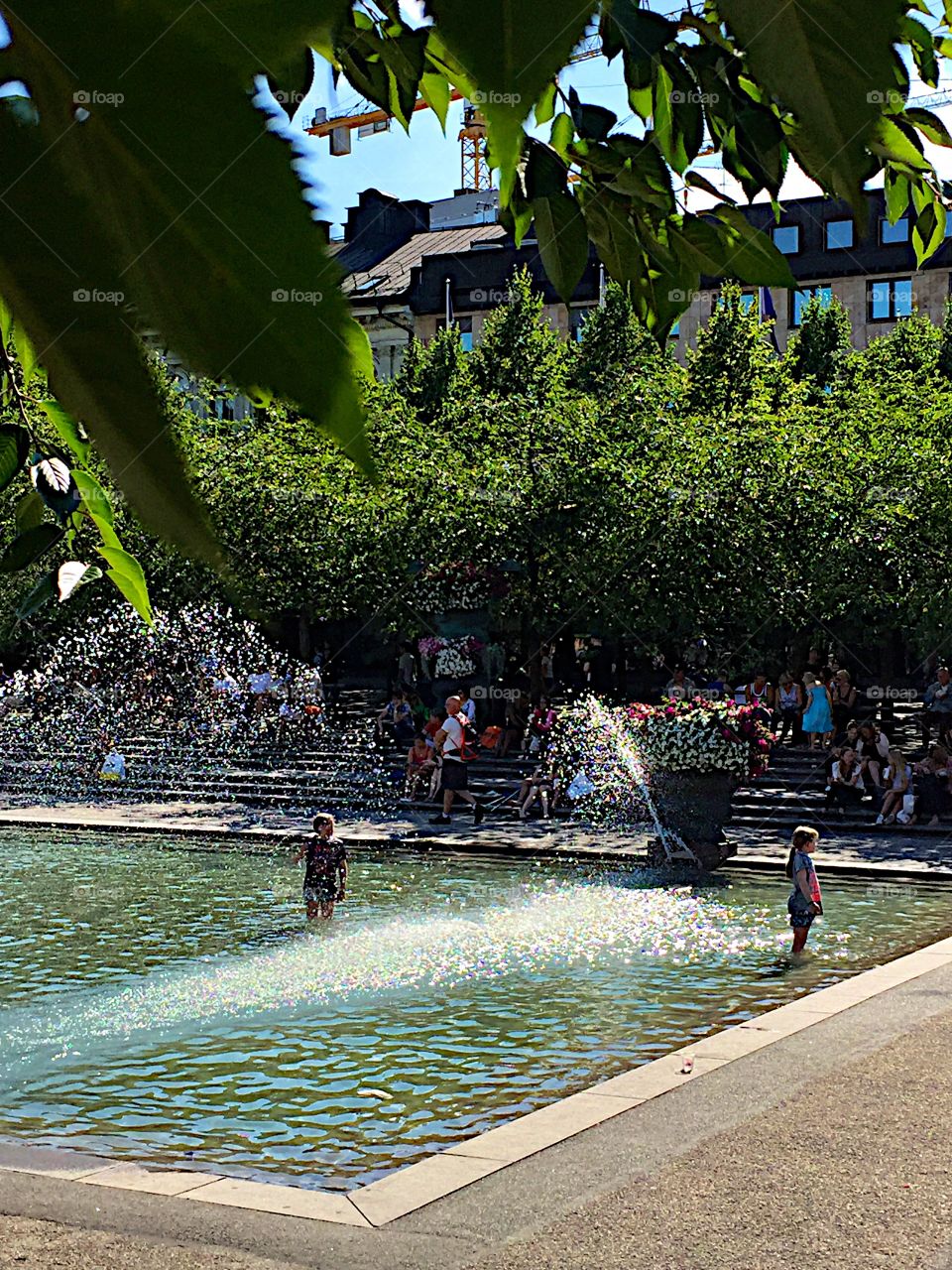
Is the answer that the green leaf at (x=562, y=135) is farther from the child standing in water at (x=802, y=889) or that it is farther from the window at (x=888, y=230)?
the child standing in water at (x=802, y=889)

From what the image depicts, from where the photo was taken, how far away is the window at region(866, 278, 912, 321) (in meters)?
51.7

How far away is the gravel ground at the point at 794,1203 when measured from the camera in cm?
674

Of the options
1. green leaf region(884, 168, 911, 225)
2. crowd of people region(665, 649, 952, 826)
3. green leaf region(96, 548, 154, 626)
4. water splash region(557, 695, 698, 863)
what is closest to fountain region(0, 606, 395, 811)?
water splash region(557, 695, 698, 863)

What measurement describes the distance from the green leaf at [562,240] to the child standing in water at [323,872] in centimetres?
1479

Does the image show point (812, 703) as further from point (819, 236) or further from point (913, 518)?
point (819, 236)

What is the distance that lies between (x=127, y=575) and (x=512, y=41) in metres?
0.60

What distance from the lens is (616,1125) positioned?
892 cm

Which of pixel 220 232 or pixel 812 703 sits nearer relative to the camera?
pixel 220 232

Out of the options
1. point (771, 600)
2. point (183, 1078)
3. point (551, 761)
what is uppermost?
point (771, 600)

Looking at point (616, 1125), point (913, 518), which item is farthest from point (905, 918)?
point (913, 518)

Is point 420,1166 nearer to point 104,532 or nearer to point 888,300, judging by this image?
point 104,532

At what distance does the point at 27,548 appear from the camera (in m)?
1.23

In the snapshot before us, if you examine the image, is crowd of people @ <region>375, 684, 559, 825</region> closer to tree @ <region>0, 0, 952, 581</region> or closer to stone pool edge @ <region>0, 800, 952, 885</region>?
stone pool edge @ <region>0, 800, 952, 885</region>

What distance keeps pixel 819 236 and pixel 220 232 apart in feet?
2.55
